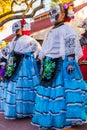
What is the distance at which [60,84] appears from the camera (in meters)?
5.34

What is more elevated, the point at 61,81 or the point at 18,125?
the point at 61,81

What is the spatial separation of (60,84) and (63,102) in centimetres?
27

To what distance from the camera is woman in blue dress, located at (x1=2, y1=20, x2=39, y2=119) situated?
6566mm

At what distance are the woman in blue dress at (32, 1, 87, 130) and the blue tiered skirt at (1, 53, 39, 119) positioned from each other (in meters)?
0.95

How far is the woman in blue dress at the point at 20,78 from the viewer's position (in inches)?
259

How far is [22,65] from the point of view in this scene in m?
6.76

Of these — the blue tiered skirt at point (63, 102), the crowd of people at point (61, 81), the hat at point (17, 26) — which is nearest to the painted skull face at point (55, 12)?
the crowd of people at point (61, 81)

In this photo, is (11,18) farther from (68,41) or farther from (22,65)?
(68,41)

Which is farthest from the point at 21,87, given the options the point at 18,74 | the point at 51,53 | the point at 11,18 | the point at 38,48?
the point at 11,18

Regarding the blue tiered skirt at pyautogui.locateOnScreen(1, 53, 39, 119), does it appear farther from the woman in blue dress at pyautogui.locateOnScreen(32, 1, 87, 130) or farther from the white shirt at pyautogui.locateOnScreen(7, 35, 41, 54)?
the woman in blue dress at pyautogui.locateOnScreen(32, 1, 87, 130)

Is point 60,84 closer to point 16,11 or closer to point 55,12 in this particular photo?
point 55,12

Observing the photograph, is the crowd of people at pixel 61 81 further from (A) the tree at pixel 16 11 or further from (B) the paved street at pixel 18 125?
(A) the tree at pixel 16 11

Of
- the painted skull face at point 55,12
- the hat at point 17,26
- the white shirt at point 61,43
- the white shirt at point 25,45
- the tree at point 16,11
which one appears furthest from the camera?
the tree at point 16,11

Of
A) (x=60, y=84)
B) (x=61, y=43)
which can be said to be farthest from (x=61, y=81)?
(x=61, y=43)
